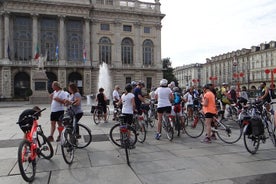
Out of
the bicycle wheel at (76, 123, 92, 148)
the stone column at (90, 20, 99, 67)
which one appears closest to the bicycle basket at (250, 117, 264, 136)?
the bicycle wheel at (76, 123, 92, 148)

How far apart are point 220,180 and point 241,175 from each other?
55 cm

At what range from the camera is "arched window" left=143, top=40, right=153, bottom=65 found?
5412cm

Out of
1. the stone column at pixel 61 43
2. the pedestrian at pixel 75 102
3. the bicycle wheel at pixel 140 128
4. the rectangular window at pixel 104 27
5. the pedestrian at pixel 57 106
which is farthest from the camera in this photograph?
the rectangular window at pixel 104 27

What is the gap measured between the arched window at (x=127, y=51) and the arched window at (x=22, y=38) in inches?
716

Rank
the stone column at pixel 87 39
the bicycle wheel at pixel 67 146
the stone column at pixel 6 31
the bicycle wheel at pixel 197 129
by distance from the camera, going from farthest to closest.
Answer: the stone column at pixel 87 39
the stone column at pixel 6 31
the bicycle wheel at pixel 197 129
the bicycle wheel at pixel 67 146

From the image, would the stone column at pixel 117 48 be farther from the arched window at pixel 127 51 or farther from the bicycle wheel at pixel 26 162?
the bicycle wheel at pixel 26 162

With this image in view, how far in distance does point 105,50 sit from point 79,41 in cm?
544

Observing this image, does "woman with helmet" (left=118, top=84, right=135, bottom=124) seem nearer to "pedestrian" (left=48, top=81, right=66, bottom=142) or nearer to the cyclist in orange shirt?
"pedestrian" (left=48, top=81, right=66, bottom=142)

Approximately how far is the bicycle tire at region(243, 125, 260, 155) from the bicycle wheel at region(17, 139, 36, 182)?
16.8 feet

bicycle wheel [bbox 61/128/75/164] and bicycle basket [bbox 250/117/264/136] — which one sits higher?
bicycle basket [bbox 250/117/264/136]

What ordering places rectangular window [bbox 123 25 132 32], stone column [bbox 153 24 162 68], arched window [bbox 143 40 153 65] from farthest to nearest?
stone column [bbox 153 24 162 68] < arched window [bbox 143 40 153 65] < rectangular window [bbox 123 25 132 32]

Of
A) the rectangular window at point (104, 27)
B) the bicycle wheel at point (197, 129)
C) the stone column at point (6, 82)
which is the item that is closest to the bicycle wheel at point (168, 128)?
the bicycle wheel at point (197, 129)

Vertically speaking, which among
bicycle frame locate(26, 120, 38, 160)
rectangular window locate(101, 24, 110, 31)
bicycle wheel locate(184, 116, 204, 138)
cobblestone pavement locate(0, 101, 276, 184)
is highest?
rectangular window locate(101, 24, 110, 31)

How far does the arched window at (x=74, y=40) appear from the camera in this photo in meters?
49.3
